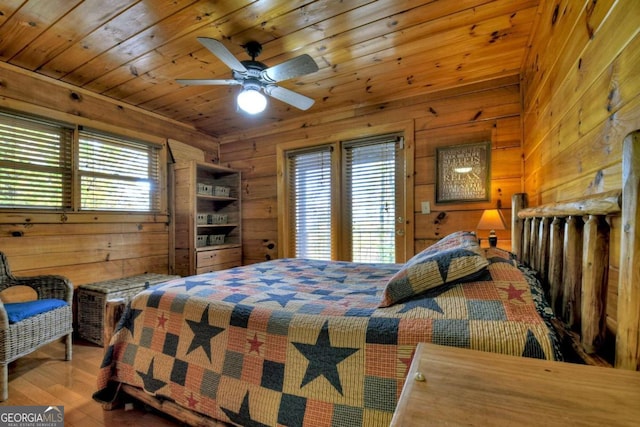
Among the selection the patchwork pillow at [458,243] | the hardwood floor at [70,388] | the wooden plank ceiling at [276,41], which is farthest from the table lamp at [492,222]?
the hardwood floor at [70,388]

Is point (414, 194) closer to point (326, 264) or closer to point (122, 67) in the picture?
point (326, 264)

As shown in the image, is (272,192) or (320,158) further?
(272,192)

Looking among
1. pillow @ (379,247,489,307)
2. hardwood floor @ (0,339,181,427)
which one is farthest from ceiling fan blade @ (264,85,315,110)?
hardwood floor @ (0,339,181,427)

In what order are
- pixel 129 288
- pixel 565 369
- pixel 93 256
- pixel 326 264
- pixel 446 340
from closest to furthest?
pixel 565 369, pixel 446 340, pixel 326 264, pixel 129 288, pixel 93 256

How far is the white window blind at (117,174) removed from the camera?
291cm

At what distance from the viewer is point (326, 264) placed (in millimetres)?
2451

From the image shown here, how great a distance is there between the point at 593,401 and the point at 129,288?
3164 mm

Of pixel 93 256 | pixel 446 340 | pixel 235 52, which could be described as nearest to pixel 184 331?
pixel 446 340

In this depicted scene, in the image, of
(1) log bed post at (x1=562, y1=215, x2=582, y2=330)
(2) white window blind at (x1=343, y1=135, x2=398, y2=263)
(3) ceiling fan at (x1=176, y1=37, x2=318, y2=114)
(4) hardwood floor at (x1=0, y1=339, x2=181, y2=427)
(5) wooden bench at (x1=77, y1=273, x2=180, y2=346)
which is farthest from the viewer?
(2) white window blind at (x1=343, y1=135, x2=398, y2=263)

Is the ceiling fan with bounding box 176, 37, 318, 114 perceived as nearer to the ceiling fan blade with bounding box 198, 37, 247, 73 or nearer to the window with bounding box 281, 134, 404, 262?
the ceiling fan blade with bounding box 198, 37, 247, 73

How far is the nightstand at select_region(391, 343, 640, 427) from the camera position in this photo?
1.65ft

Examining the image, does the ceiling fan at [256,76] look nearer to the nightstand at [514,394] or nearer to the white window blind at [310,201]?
the white window blind at [310,201]

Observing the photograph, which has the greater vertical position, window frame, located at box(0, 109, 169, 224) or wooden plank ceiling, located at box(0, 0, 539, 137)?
wooden plank ceiling, located at box(0, 0, 539, 137)

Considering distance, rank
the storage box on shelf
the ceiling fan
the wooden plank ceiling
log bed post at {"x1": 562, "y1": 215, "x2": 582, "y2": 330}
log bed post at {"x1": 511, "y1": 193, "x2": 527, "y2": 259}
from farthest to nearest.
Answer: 1. the storage box on shelf
2. log bed post at {"x1": 511, "y1": 193, "x2": 527, "y2": 259}
3. the ceiling fan
4. the wooden plank ceiling
5. log bed post at {"x1": 562, "y1": 215, "x2": 582, "y2": 330}
